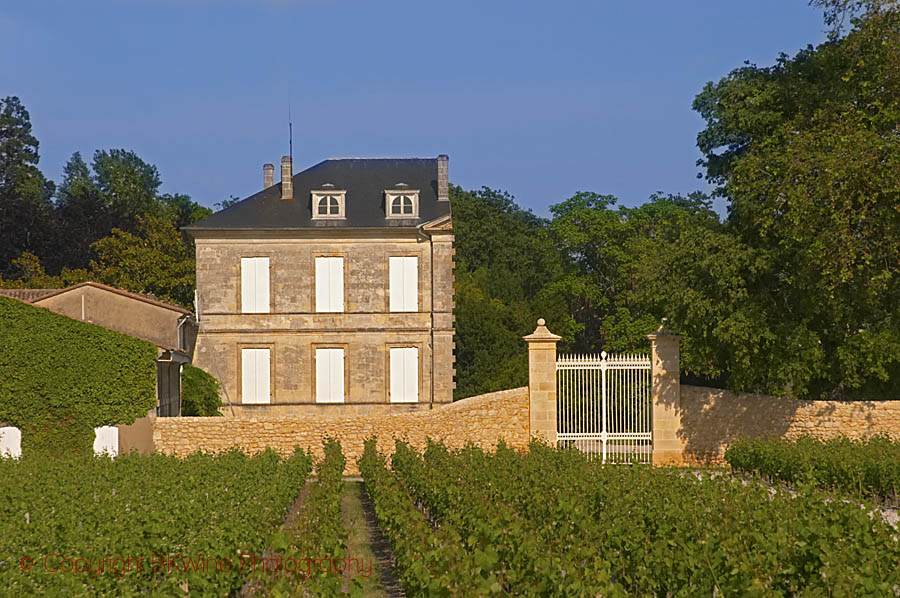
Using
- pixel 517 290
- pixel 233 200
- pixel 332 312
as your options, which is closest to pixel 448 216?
pixel 332 312

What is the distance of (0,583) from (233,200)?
54174 millimetres

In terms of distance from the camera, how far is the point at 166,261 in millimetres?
40938

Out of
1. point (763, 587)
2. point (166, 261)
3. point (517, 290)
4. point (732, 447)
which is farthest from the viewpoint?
point (517, 290)

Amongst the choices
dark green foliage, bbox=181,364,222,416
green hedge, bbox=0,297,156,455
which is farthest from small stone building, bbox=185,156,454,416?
green hedge, bbox=0,297,156,455

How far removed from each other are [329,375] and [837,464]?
17.6m

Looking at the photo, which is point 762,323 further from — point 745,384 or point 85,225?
point 85,225

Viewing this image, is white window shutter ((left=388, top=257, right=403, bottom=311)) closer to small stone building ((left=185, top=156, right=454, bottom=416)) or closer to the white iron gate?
small stone building ((left=185, top=156, right=454, bottom=416))

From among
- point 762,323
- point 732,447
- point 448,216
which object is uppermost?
point 448,216

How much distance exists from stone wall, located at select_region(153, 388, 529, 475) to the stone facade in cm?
911

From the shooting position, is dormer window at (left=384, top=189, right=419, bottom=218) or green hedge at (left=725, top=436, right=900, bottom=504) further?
dormer window at (left=384, top=189, right=419, bottom=218)

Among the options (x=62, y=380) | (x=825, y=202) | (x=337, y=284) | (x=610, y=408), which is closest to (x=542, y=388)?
(x=610, y=408)

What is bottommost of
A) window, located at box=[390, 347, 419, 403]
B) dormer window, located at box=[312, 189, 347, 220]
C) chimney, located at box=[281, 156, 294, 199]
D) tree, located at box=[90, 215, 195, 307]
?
window, located at box=[390, 347, 419, 403]

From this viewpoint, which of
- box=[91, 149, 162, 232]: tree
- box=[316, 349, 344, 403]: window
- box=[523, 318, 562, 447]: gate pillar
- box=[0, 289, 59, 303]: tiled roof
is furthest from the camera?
A: box=[91, 149, 162, 232]: tree

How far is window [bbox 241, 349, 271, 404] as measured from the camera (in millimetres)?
31500
